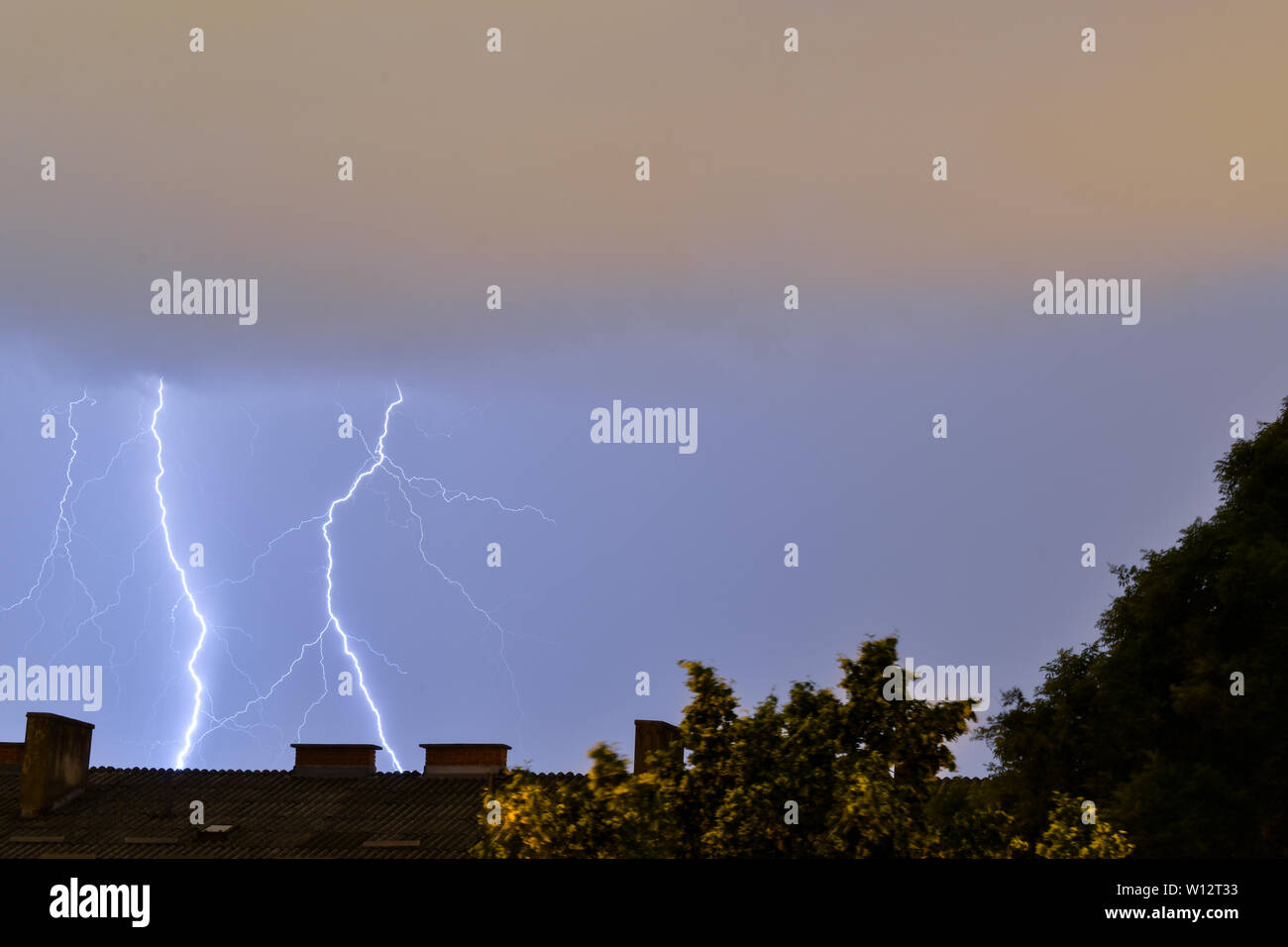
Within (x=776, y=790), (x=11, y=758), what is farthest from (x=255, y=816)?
(x=776, y=790)

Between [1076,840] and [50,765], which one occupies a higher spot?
[50,765]

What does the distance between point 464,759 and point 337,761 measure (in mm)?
3575

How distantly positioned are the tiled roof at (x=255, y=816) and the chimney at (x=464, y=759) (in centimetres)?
38

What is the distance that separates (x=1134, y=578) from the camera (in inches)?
1326

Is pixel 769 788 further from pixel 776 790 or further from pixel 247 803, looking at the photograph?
pixel 247 803

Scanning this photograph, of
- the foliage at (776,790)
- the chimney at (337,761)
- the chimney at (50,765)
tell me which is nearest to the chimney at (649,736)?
the chimney at (337,761)

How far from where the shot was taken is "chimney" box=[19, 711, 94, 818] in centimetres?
3553

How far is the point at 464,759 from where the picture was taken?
3831 cm

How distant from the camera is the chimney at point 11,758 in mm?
39500

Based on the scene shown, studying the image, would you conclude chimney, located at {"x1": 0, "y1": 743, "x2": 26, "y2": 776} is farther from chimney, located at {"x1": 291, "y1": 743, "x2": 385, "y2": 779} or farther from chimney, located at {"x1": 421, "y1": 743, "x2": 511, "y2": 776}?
chimney, located at {"x1": 421, "y1": 743, "x2": 511, "y2": 776}

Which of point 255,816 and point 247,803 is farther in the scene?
point 247,803

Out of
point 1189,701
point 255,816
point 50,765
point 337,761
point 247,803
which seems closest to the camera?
point 1189,701
